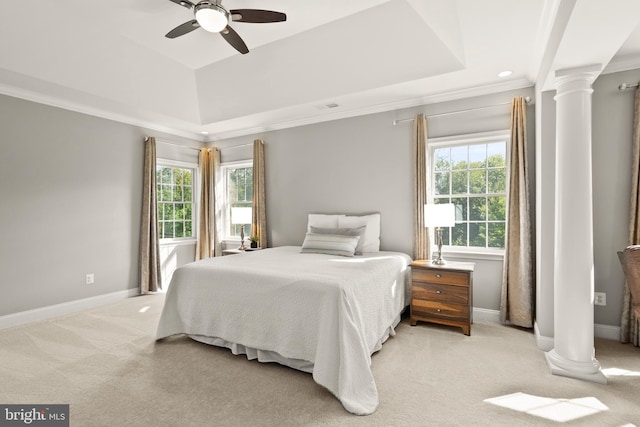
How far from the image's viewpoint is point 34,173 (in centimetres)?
370

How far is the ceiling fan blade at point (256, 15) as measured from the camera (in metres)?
2.33

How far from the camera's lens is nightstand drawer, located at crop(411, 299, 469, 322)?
10.4 ft

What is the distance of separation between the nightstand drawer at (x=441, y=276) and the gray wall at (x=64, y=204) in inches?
157

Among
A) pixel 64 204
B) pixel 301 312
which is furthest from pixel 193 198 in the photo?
pixel 301 312

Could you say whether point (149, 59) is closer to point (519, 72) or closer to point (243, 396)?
point (243, 396)

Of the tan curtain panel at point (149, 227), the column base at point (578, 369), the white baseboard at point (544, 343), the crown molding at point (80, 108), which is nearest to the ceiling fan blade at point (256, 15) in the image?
the crown molding at point (80, 108)

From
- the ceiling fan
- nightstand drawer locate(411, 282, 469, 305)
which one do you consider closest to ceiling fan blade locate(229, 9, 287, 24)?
the ceiling fan

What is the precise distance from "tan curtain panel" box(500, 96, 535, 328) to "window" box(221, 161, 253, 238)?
3.77m

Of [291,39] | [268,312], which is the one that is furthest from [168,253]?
[291,39]

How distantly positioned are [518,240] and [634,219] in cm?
90

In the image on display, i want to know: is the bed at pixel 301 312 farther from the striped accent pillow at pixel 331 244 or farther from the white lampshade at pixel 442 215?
the white lampshade at pixel 442 215

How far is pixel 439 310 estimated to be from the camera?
128 inches

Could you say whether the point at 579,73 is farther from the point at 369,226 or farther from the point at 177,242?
the point at 177,242

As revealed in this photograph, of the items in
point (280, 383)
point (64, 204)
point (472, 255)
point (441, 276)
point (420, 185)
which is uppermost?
point (420, 185)
